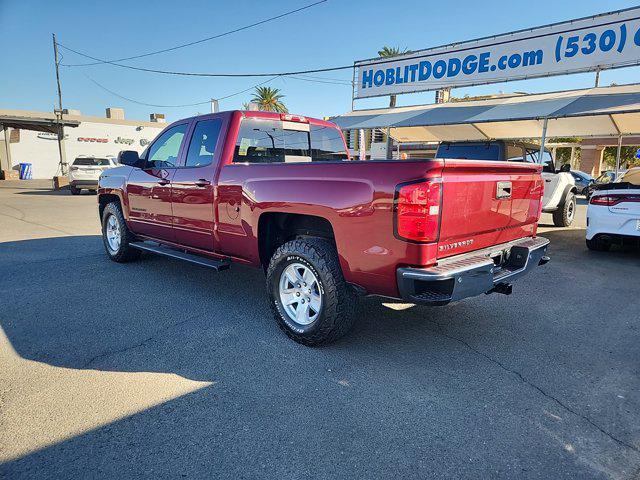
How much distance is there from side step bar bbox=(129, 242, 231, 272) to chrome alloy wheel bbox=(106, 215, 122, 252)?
0.64m

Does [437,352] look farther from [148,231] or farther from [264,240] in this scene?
[148,231]

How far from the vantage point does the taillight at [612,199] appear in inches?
257

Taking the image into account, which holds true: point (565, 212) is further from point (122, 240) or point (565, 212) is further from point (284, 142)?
point (122, 240)

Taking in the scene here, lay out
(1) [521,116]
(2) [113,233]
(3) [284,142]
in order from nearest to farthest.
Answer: (3) [284,142]
(2) [113,233]
(1) [521,116]

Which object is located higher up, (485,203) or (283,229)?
(485,203)

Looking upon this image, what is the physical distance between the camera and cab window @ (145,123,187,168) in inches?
206

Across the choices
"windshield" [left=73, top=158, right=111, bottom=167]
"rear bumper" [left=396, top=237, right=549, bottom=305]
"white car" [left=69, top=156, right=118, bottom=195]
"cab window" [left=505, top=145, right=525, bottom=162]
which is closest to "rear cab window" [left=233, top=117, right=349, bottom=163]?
"rear bumper" [left=396, top=237, right=549, bottom=305]

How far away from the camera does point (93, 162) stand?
19.8 m

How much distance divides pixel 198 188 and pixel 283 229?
45.5 inches

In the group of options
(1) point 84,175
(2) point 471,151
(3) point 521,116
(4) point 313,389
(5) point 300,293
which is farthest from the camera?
(1) point 84,175

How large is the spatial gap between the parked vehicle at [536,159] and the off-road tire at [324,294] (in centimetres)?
623

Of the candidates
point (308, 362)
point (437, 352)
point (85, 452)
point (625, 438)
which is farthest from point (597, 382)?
point (85, 452)

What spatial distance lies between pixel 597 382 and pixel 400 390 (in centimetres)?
146

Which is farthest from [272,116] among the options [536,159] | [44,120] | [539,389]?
[44,120]
